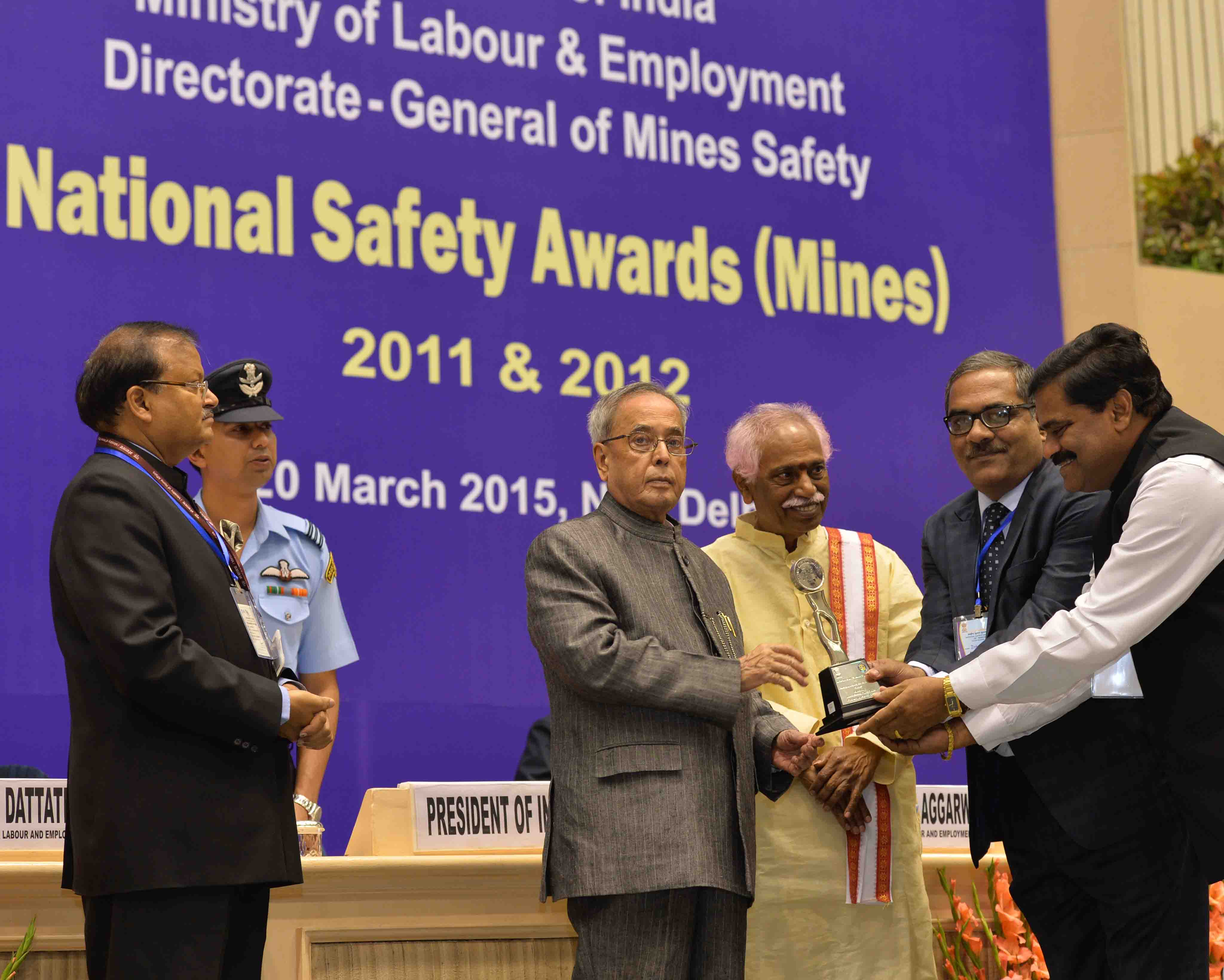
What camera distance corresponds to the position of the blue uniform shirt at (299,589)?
12.1 ft

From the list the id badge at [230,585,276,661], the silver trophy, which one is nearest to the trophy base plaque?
the silver trophy

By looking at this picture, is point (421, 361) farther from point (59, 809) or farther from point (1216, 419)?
point (1216, 419)

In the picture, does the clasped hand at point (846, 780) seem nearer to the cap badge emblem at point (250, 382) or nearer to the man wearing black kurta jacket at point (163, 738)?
the man wearing black kurta jacket at point (163, 738)

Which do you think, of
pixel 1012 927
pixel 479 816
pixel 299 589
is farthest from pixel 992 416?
pixel 299 589

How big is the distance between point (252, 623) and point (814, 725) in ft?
3.92

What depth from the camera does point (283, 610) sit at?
12.1 feet

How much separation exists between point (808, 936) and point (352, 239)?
98.4 inches

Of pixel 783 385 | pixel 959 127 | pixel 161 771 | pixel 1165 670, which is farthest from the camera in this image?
pixel 959 127

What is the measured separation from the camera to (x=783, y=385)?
5.05 m

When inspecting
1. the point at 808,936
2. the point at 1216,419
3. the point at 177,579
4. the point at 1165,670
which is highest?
the point at 1216,419

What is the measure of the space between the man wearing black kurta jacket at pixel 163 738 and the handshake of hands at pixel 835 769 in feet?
3.12

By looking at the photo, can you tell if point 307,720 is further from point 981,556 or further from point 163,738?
point 981,556

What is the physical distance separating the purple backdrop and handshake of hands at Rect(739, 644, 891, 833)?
66.6 inches

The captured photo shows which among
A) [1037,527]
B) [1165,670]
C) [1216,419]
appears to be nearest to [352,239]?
[1037,527]
